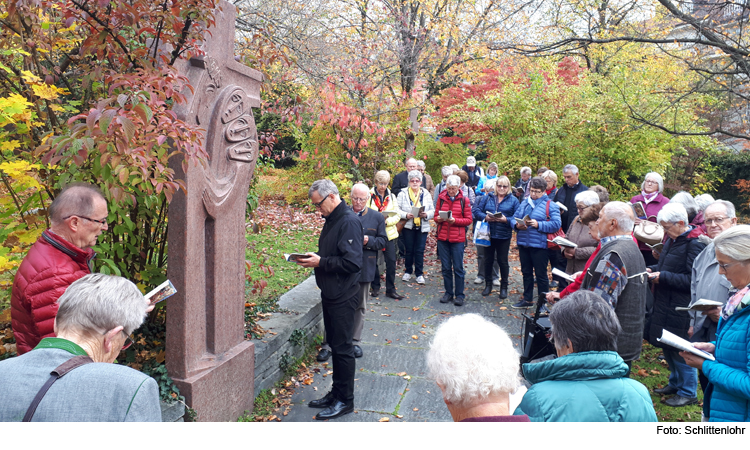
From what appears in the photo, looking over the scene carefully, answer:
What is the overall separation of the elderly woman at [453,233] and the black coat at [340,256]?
3.32 metres

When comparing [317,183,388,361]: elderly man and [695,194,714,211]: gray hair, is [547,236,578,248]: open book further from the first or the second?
[317,183,388,361]: elderly man

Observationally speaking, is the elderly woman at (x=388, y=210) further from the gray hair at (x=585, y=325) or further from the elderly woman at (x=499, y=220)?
the gray hair at (x=585, y=325)

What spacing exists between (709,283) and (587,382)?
103 inches

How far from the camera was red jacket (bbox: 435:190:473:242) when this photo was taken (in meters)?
7.59

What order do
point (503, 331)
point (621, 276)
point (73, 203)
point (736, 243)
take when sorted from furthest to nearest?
point (621, 276) < point (736, 243) < point (73, 203) < point (503, 331)

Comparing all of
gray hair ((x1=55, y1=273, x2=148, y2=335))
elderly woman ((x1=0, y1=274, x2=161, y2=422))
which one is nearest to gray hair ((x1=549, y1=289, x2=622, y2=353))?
elderly woman ((x1=0, y1=274, x2=161, y2=422))

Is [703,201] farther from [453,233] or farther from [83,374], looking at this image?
[83,374]

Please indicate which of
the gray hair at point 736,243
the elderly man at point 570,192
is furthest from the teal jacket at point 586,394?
the elderly man at point 570,192

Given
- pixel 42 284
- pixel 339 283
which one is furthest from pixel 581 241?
pixel 42 284

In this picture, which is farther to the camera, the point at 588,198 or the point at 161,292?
the point at 588,198

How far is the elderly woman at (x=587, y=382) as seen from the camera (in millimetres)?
2027

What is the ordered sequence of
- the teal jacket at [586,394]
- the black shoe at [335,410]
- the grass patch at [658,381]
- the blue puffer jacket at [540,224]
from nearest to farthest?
the teal jacket at [586,394], the black shoe at [335,410], the grass patch at [658,381], the blue puffer jacket at [540,224]

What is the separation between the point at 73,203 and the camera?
8.66ft

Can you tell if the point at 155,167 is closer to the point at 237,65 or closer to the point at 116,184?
the point at 116,184
